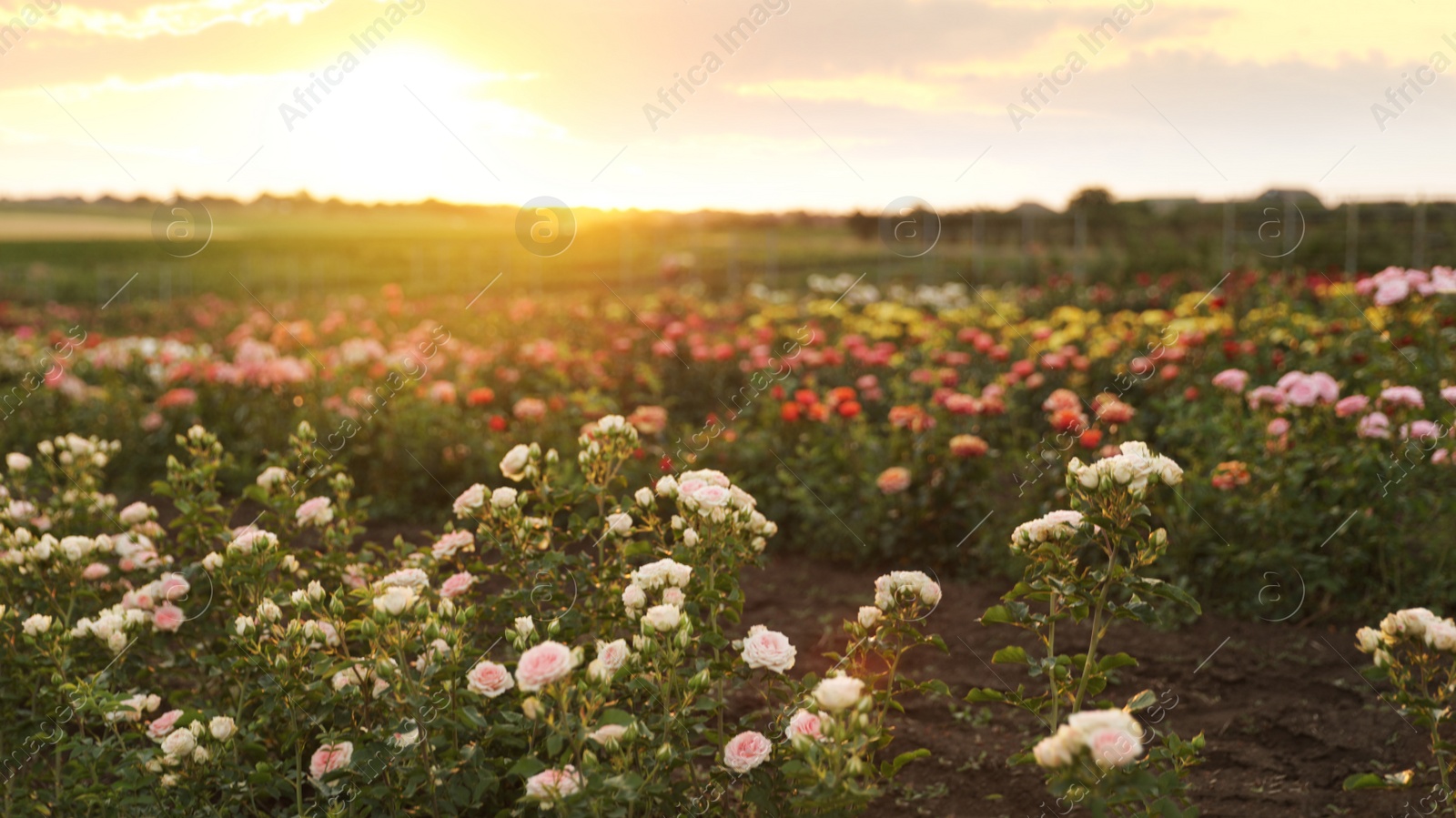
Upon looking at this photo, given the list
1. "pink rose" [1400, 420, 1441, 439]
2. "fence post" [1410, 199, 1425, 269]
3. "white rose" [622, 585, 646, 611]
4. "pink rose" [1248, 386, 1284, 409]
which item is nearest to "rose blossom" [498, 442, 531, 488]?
"white rose" [622, 585, 646, 611]

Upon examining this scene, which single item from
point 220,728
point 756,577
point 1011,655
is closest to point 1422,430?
point 756,577

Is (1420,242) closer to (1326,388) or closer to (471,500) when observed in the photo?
(1326,388)

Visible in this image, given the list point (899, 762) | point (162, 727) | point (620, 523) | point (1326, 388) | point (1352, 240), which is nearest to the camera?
point (899, 762)

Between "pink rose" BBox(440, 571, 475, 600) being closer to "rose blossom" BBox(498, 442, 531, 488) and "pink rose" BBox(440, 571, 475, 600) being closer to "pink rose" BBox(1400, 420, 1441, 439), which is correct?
"rose blossom" BBox(498, 442, 531, 488)

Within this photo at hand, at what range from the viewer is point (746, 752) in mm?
1844

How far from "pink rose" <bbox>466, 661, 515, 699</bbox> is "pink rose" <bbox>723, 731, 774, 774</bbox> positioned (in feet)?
1.48

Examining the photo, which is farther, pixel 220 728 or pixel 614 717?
pixel 220 728

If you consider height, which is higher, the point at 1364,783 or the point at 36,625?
the point at 36,625

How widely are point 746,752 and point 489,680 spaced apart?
0.51 metres

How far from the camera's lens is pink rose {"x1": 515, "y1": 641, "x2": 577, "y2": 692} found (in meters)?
1.57

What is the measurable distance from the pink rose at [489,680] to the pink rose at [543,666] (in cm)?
27

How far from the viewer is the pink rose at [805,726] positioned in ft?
5.61

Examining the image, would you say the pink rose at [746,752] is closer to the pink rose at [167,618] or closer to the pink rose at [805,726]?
the pink rose at [805,726]

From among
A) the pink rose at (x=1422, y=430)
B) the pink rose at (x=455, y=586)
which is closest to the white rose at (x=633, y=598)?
the pink rose at (x=455, y=586)
